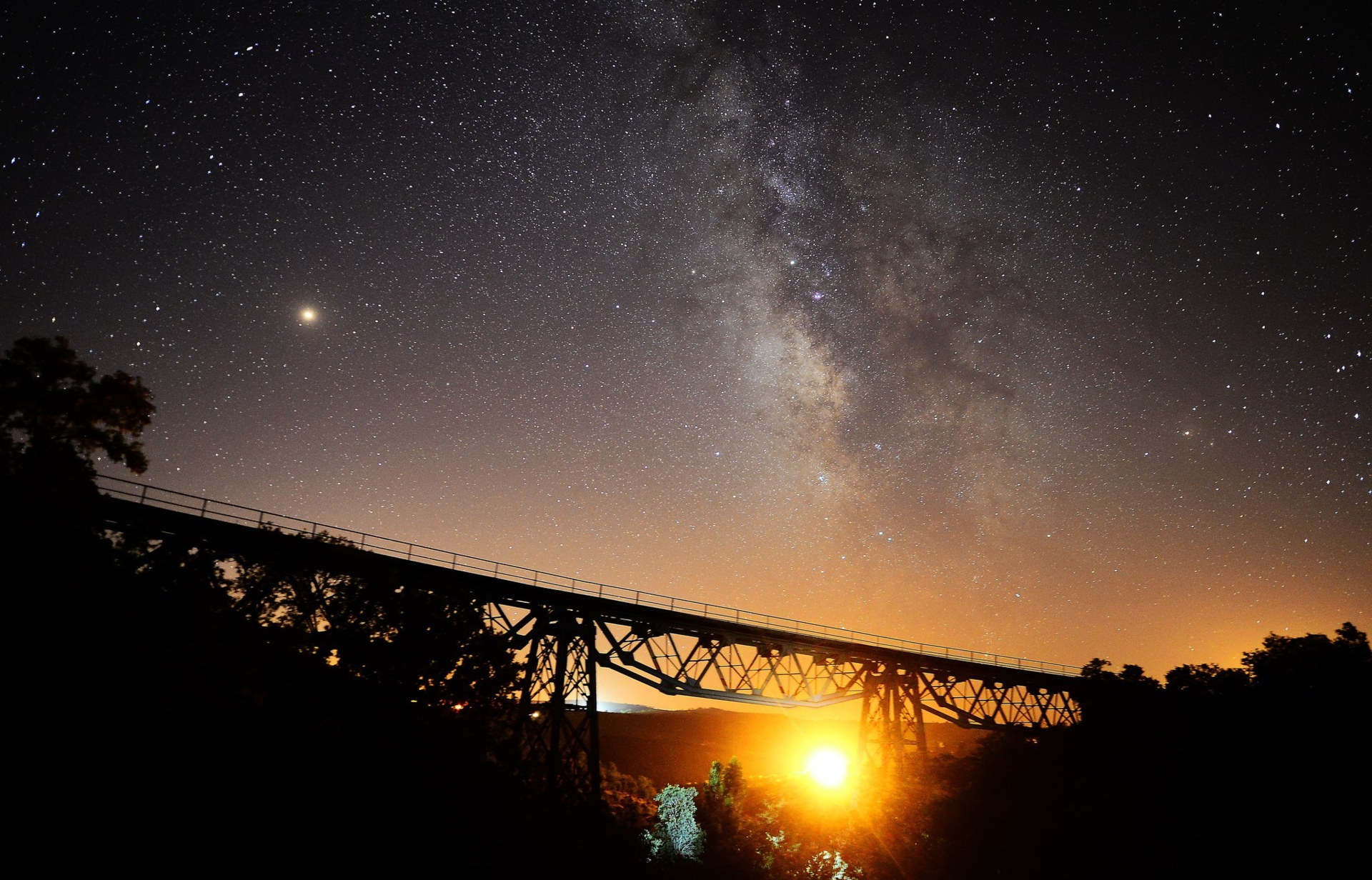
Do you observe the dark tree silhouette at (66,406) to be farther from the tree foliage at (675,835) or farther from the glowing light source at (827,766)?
the glowing light source at (827,766)

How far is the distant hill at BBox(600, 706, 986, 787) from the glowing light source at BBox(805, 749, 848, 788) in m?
36.5

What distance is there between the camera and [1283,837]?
22734 millimetres

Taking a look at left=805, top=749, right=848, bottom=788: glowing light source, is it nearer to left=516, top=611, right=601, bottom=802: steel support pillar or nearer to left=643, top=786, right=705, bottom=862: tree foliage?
left=643, top=786, right=705, bottom=862: tree foliage

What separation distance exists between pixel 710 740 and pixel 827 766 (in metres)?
57.1

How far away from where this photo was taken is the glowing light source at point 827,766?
102ft

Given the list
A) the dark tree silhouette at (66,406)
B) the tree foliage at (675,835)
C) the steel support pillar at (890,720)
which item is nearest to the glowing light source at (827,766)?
the steel support pillar at (890,720)

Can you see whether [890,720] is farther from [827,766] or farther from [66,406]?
[66,406]

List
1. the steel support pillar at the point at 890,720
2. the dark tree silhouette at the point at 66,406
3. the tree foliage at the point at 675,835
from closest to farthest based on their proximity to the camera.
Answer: the dark tree silhouette at the point at 66,406
the tree foliage at the point at 675,835
the steel support pillar at the point at 890,720

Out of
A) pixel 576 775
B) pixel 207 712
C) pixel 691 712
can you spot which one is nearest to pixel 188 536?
pixel 207 712

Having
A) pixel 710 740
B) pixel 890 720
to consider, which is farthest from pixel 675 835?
pixel 710 740

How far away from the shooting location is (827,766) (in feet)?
106

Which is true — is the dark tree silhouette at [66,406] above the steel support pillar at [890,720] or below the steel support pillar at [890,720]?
above

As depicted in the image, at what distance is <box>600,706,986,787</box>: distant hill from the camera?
232 ft

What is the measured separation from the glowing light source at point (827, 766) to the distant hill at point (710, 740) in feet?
120
